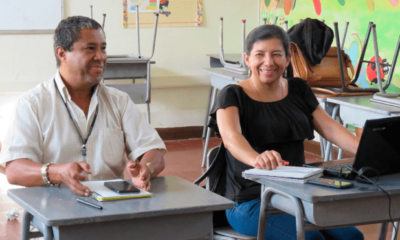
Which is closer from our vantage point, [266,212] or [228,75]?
[266,212]

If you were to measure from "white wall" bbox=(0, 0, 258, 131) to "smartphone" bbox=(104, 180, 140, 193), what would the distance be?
412cm

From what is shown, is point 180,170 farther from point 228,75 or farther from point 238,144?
point 238,144

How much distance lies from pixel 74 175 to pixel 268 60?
1.02 m

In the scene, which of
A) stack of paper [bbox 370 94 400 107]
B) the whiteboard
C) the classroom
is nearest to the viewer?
stack of paper [bbox 370 94 400 107]

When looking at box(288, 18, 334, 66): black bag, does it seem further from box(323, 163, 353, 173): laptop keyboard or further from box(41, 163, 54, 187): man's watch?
box(41, 163, 54, 187): man's watch

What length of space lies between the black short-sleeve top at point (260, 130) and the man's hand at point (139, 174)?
1.53 ft

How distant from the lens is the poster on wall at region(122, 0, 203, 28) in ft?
19.8

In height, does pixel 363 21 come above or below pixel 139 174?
above

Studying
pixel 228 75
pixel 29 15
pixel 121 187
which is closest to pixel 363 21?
pixel 228 75

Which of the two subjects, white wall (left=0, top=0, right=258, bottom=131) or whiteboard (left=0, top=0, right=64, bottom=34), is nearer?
whiteboard (left=0, top=0, right=64, bottom=34)

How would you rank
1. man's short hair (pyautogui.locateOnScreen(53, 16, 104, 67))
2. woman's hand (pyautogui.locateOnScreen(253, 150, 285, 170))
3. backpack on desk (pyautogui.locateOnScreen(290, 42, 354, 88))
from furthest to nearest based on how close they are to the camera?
1. backpack on desk (pyautogui.locateOnScreen(290, 42, 354, 88))
2. man's short hair (pyautogui.locateOnScreen(53, 16, 104, 67))
3. woman's hand (pyautogui.locateOnScreen(253, 150, 285, 170))

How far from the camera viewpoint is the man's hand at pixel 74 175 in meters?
1.77

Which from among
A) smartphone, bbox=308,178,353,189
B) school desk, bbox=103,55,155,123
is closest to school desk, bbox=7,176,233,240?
smartphone, bbox=308,178,353,189

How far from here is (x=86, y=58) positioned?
2.14 meters
